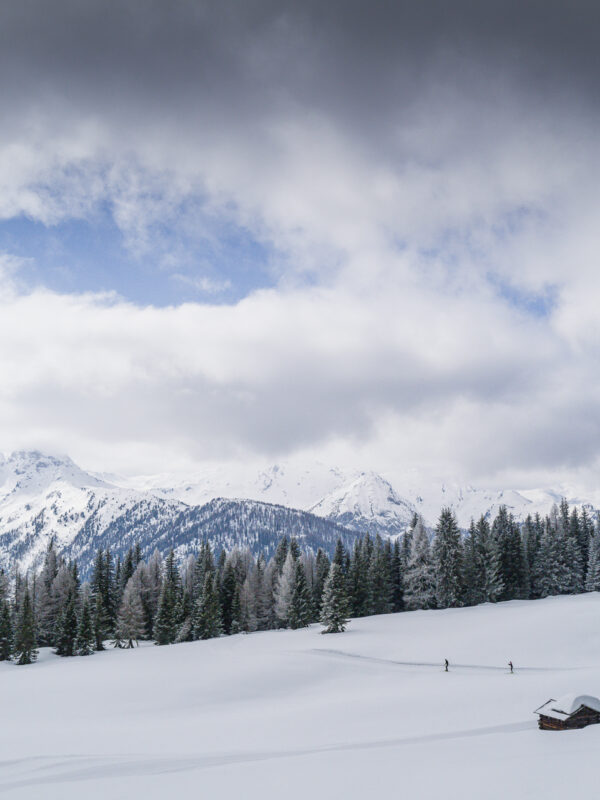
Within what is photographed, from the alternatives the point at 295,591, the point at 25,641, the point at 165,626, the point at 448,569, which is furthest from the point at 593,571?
the point at 25,641

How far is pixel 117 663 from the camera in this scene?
55.4 m

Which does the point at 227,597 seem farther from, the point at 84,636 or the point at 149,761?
the point at 149,761

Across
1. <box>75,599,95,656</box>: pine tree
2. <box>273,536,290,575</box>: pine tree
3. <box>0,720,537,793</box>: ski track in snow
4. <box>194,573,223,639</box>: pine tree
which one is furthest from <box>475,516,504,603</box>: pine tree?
<box>0,720,537,793</box>: ski track in snow

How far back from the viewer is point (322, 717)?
31141mm

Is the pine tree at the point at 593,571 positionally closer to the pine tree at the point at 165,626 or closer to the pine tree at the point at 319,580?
the pine tree at the point at 319,580

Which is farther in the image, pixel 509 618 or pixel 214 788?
pixel 509 618

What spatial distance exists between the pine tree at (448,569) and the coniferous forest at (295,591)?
0.50ft

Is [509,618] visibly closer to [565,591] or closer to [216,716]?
[565,591]

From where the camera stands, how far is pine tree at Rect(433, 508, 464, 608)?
78250 mm

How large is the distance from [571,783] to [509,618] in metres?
49.4

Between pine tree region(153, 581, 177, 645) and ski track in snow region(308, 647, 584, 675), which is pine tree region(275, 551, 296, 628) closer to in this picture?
pine tree region(153, 581, 177, 645)

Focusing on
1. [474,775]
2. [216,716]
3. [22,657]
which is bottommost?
[22,657]

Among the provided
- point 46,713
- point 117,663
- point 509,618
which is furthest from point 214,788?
point 509,618

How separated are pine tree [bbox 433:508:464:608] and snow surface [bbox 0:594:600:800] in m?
16.2
